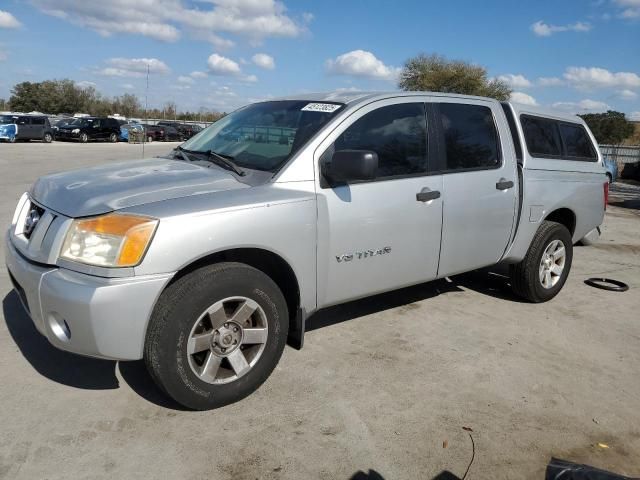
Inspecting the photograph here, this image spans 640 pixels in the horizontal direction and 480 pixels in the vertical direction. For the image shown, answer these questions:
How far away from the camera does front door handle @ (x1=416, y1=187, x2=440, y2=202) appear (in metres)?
3.79

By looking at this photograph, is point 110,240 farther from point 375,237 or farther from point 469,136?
point 469,136

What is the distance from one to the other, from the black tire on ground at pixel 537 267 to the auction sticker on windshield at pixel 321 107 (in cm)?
239

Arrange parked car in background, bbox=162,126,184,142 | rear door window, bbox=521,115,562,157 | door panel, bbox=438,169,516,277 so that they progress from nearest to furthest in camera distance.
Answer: door panel, bbox=438,169,516,277 < rear door window, bbox=521,115,562,157 < parked car in background, bbox=162,126,184,142

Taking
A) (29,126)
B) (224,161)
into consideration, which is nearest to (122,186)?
(224,161)

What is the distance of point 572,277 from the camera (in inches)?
248

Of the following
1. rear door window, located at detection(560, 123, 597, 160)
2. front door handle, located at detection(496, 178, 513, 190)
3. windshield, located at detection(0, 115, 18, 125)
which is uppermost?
windshield, located at detection(0, 115, 18, 125)

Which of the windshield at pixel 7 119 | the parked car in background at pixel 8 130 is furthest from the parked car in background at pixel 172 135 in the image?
the parked car in background at pixel 8 130

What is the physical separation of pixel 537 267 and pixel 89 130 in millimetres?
34171

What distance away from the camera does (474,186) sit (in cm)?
419

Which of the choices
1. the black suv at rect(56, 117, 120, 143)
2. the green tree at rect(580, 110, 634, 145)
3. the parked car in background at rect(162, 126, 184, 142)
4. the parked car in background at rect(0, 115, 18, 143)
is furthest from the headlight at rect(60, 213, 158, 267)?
the green tree at rect(580, 110, 634, 145)

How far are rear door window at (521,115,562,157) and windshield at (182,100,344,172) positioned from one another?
2.10m

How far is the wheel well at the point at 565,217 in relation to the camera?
521 centimetres

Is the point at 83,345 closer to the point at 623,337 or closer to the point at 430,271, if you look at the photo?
the point at 430,271

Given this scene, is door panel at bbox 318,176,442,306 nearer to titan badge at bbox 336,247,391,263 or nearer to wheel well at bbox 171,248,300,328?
titan badge at bbox 336,247,391,263
